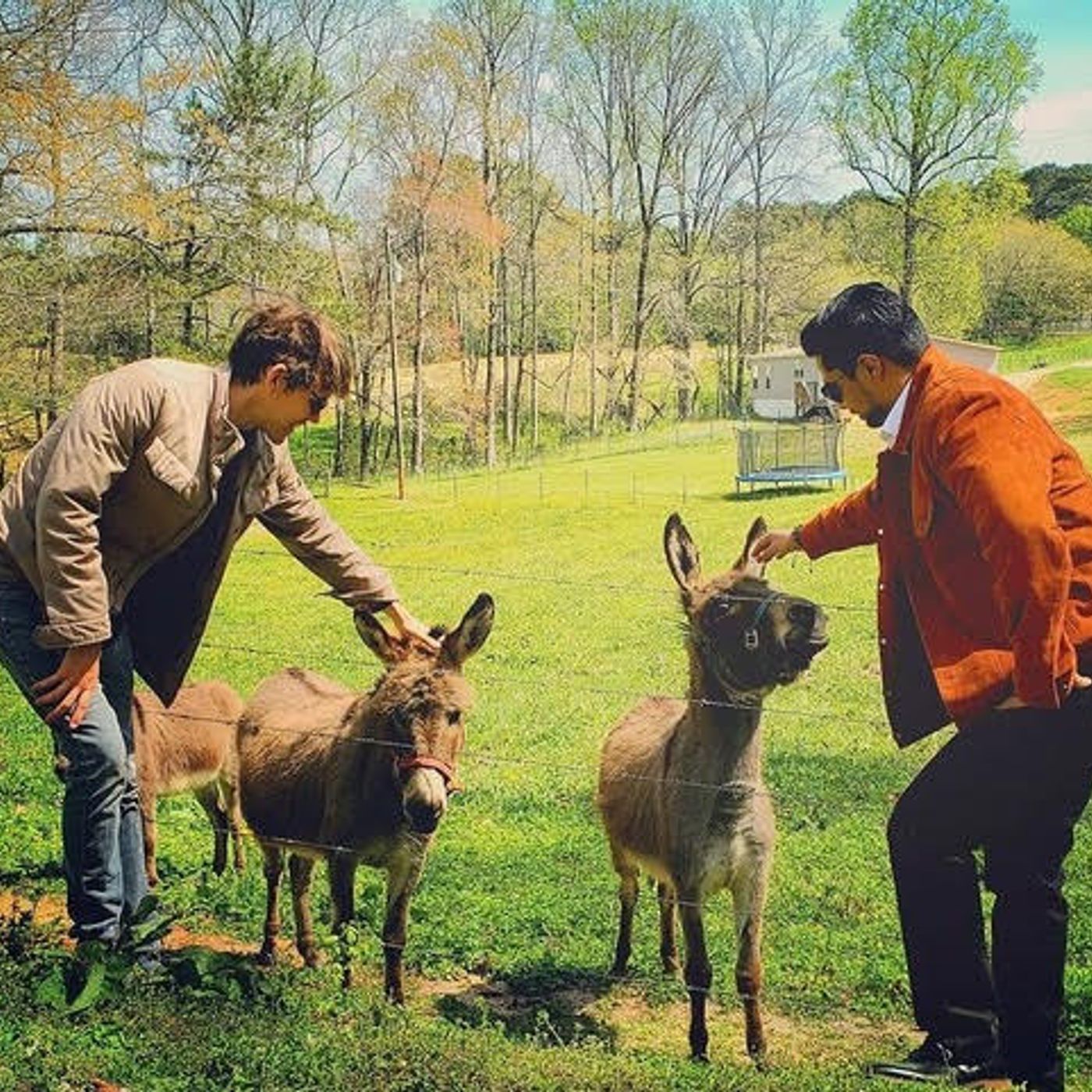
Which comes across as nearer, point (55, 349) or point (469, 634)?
point (469, 634)

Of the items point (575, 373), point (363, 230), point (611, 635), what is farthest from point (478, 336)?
point (611, 635)

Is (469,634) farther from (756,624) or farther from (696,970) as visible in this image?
(696,970)

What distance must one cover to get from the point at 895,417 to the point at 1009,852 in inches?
43.7

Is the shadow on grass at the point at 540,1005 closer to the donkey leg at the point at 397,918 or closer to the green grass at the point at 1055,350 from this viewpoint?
the donkey leg at the point at 397,918

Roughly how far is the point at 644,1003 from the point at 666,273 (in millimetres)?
27842

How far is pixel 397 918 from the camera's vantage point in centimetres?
428

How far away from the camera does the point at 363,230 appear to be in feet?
87.4

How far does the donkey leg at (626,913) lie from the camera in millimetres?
4449

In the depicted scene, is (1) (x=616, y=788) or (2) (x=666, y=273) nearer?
(1) (x=616, y=788)

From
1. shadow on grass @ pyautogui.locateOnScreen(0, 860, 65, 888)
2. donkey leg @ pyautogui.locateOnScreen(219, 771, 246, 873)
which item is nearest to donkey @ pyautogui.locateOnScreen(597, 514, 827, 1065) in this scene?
donkey leg @ pyautogui.locateOnScreen(219, 771, 246, 873)

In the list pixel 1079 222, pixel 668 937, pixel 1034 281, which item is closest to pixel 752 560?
pixel 668 937

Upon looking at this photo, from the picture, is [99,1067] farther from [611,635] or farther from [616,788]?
[611,635]

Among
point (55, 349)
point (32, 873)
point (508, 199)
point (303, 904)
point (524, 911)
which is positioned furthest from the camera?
point (508, 199)

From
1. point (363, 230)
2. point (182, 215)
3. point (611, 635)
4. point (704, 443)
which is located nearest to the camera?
point (611, 635)
